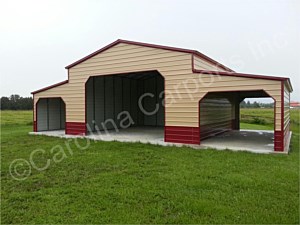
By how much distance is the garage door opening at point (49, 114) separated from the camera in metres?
14.8

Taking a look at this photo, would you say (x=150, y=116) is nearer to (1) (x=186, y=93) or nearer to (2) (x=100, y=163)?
(1) (x=186, y=93)

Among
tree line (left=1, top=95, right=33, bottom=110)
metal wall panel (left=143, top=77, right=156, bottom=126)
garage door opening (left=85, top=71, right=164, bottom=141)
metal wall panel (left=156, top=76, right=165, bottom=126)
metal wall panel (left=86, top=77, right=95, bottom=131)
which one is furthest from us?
tree line (left=1, top=95, right=33, bottom=110)

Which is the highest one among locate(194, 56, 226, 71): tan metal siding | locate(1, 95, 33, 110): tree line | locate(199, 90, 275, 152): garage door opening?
locate(194, 56, 226, 71): tan metal siding

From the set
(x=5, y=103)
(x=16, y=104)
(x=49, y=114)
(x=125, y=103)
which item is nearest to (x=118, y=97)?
(x=125, y=103)

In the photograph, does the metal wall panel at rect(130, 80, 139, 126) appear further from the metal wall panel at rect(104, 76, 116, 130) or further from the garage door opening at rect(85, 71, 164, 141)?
the metal wall panel at rect(104, 76, 116, 130)

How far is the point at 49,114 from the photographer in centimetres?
1537

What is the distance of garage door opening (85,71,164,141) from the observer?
14.3 m

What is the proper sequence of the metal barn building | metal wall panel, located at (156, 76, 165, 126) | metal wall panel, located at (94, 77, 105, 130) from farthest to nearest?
metal wall panel, located at (156, 76, 165, 126) → metal wall panel, located at (94, 77, 105, 130) → the metal barn building

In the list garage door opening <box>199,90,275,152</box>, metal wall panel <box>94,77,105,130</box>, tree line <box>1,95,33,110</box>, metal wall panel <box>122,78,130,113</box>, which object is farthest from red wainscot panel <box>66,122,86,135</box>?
tree line <box>1,95,33,110</box>

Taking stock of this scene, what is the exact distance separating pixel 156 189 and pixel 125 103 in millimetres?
12736

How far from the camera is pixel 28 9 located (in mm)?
10969

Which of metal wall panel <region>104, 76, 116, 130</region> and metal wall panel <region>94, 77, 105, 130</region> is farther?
metal wall panel <region>104, 76, 116, 130</region>

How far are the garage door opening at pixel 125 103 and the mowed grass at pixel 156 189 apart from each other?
21.8 ft

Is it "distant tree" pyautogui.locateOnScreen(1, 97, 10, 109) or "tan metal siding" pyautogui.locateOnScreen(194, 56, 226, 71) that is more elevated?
"tan metal siding" pyautogui.locateOnScreen(194, 56, 226, 71)
